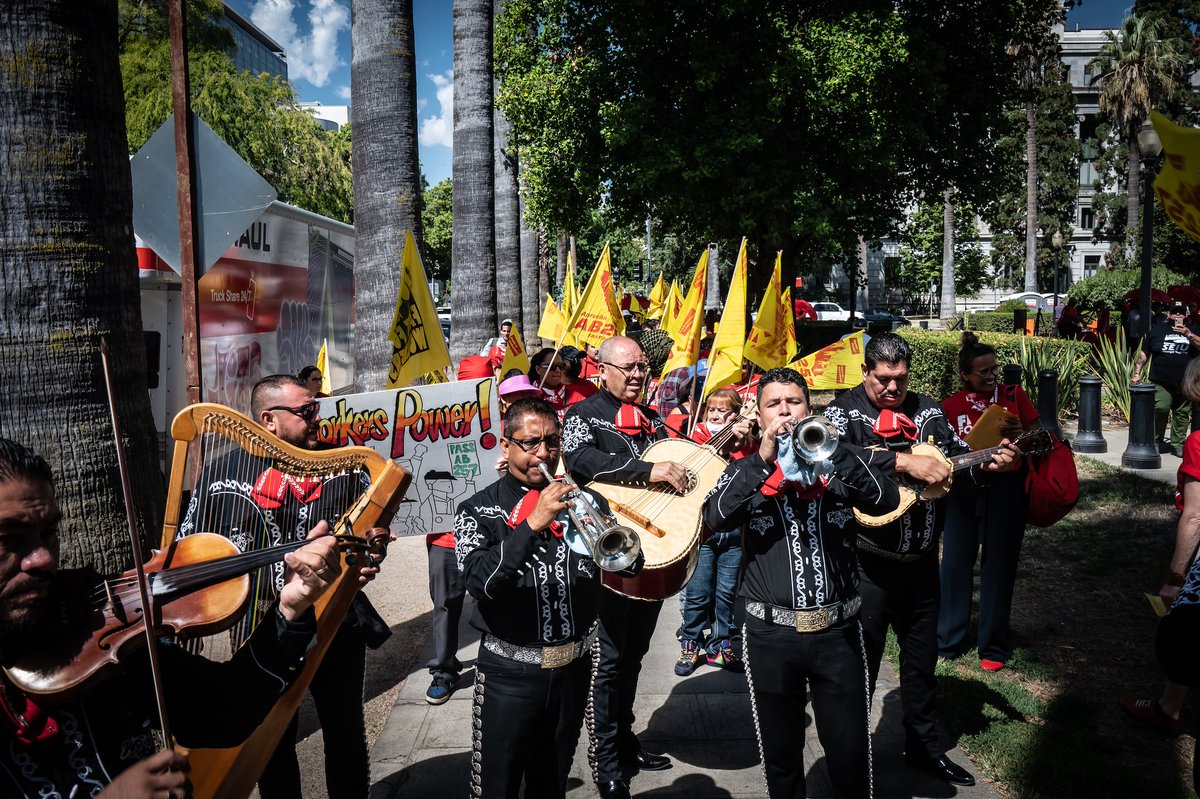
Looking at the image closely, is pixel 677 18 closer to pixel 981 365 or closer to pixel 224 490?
pixel 981 365

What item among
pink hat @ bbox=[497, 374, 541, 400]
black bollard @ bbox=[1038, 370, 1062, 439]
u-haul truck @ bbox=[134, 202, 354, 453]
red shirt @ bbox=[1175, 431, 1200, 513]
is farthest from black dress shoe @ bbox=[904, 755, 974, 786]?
black bollard @ bbox=[1038, 370, 1062, 439]

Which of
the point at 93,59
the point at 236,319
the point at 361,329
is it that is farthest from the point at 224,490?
the point at 236,319

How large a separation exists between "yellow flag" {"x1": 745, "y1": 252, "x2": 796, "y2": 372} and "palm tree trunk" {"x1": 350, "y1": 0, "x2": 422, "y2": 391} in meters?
2.95

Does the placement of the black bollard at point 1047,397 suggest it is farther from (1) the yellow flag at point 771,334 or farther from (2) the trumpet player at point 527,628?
(2) the trumpet player at point 527,628

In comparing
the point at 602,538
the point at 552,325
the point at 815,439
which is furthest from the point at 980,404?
the point at 552,325

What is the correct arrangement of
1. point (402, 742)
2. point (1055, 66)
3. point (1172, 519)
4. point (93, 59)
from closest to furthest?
point (93, 59) → point (402, 742) → point (1172, 519) → point (1055, 66)

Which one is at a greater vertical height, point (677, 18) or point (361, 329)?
point (677, 18)

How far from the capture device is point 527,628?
10.8 feet

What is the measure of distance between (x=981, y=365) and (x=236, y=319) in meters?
8.27

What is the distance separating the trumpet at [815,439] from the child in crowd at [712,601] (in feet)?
8.68

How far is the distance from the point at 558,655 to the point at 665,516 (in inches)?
43.9

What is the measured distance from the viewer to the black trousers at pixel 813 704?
345 centimetres

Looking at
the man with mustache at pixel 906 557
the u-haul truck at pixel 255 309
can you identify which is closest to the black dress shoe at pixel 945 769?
the man with mustache at pixel 906 557

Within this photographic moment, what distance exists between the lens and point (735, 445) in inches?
197
